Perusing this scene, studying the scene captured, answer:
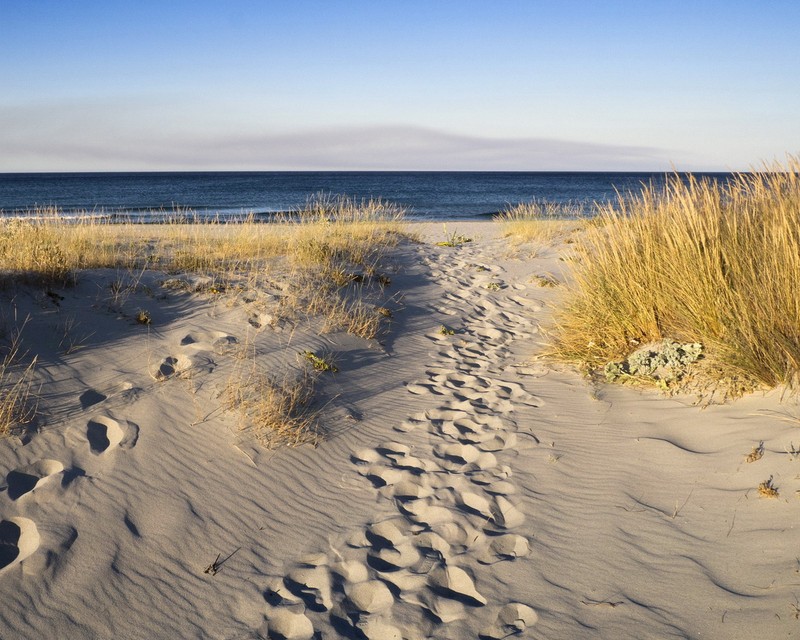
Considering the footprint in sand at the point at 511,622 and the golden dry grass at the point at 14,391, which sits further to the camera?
the golden dry grass at the point at 14,391

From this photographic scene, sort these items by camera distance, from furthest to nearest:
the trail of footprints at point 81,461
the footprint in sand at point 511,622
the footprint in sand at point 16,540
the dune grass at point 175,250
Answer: the dune grass at point 175,250, the trail of footprints at point 81,461, the footprint in sand at point 16,540, the footprint in sand at point 511,622

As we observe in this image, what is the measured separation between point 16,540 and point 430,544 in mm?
2298

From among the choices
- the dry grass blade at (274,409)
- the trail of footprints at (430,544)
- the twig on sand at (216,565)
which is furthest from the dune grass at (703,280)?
the twig on sand at (216,565)

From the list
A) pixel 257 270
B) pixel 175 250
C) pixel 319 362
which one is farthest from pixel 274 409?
pixel 175 250

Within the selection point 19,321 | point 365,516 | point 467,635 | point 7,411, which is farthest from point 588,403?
point 19,321

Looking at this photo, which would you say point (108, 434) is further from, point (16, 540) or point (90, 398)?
point (16, 540)

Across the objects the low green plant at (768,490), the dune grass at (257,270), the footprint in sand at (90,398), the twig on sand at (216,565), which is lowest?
the twig on sand at (216,565)

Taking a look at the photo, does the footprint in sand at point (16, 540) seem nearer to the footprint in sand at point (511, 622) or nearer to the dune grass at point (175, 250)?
the footprint in sand at point (511, 622)

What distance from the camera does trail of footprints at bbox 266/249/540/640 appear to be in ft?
9.42

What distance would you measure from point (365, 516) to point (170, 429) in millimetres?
1638

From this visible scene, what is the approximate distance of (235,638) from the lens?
109 inches

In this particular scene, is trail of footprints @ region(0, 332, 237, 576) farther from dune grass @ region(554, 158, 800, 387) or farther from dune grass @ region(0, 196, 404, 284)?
dune grass @ region(554, 158, 800, 387)

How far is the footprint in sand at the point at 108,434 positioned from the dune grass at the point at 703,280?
439cm

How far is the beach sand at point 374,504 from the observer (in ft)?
9.40
